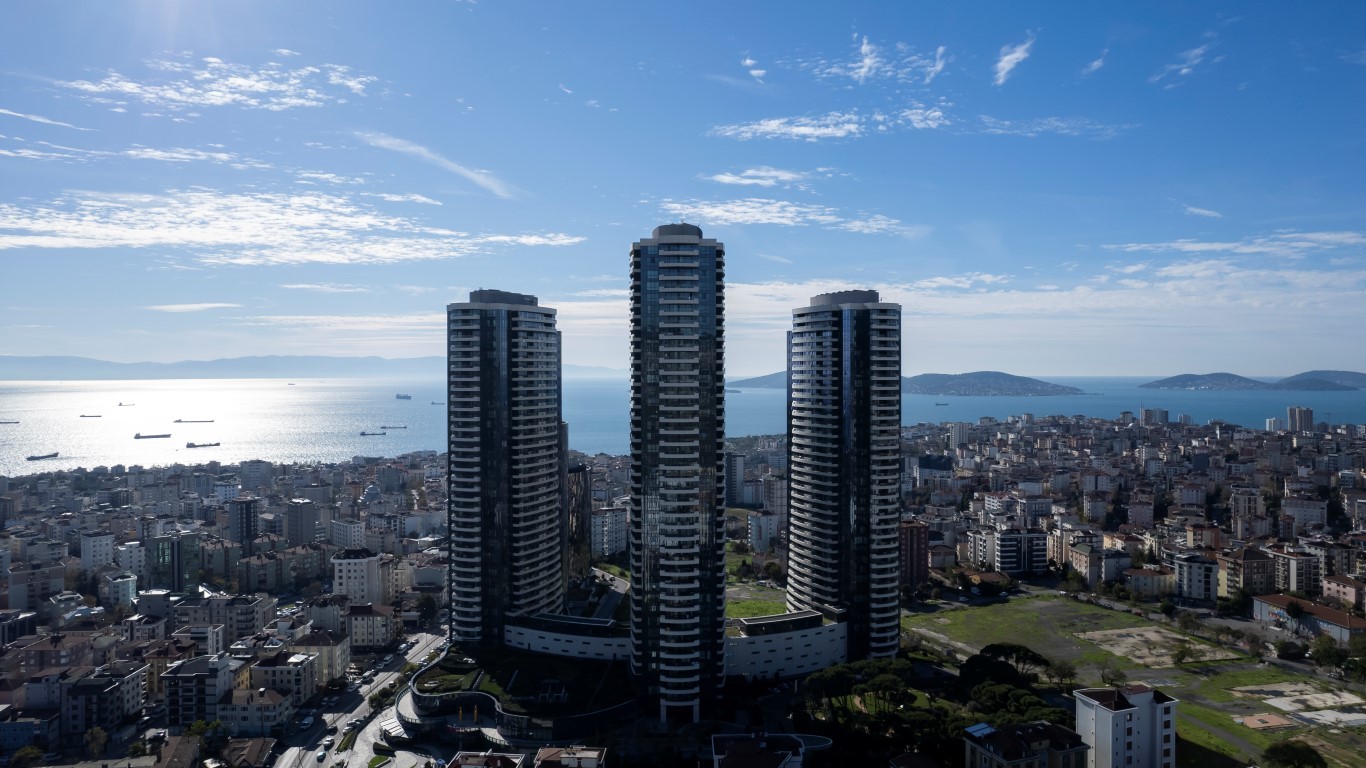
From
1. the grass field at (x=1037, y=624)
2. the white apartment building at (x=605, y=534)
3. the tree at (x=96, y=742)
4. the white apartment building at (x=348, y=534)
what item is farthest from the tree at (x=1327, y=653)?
the white apartment building at (x=348, y=534)

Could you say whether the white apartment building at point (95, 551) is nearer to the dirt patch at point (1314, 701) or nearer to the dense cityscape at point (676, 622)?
the dense cityscape at point (676, 622)

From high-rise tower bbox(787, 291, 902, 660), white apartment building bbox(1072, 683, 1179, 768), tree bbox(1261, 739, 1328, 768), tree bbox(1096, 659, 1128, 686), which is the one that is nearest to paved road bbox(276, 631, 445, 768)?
high-rise tower bbox(787, 291, 902, 660)

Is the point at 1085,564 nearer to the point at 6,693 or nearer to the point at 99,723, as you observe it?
the point at 99,723

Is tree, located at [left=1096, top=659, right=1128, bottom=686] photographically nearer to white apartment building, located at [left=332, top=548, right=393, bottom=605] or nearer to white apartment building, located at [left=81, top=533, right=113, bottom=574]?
white apartment building, located at [left=332, top=548, right=393, bottom=605]

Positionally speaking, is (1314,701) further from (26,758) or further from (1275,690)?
(26,758)

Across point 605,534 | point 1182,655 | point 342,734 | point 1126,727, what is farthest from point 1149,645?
point 342,734

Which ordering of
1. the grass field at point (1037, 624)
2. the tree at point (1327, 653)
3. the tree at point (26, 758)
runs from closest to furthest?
the tree at point (26, 758) → the tree at point (1327, 653) → the grass field at point (1037, 624)
